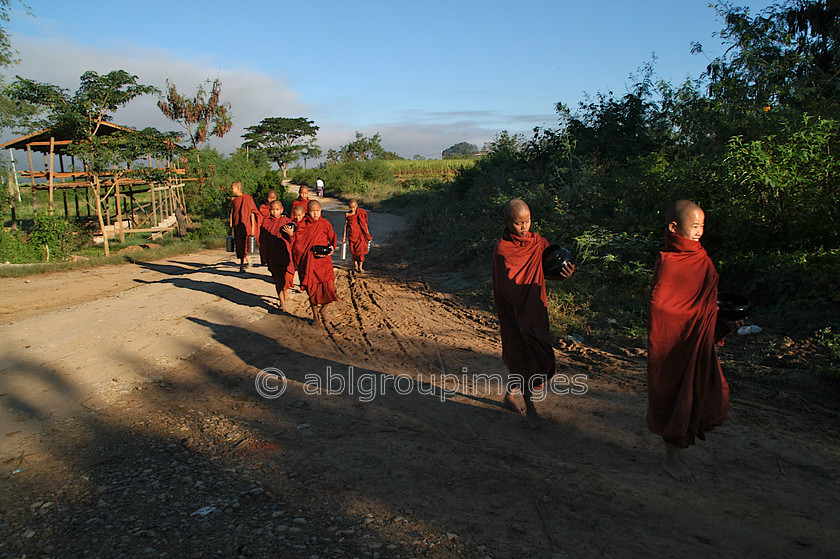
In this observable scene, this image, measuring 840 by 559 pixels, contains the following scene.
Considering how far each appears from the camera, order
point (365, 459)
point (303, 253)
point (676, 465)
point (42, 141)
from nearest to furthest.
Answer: point (676, 465) → point (365, 459) → point (303, 253) → point (42, 141)

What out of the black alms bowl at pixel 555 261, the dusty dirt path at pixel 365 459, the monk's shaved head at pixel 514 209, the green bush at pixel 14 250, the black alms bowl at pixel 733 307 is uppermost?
the monk's shaved head at pixel 514 209

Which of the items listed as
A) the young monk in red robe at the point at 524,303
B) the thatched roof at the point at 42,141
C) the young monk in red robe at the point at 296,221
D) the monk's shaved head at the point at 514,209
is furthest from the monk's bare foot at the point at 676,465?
the thatched roof at the point at 42,141

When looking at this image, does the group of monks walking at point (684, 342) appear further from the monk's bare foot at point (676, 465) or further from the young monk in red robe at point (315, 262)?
the young monk in red robe at point (315, 262)

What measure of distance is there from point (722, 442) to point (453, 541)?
2.28 m

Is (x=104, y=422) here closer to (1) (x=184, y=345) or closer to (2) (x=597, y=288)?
(1) (x=184, y=345)

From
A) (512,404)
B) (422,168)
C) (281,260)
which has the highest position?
(422,168)

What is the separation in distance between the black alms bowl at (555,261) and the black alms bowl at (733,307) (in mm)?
1035

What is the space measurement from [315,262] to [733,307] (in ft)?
18.2

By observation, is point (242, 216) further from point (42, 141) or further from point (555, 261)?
point (42, 141)

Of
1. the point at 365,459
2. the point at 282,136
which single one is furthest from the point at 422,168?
the point at 365,459

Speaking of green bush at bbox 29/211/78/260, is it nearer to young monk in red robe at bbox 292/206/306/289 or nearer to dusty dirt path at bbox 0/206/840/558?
dusty dirt path at bbox 0/206/840/558

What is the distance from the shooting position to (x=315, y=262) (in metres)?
7.70

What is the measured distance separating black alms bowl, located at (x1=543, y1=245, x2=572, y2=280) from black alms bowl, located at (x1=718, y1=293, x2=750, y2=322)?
3.40ft

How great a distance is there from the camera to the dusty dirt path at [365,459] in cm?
284
